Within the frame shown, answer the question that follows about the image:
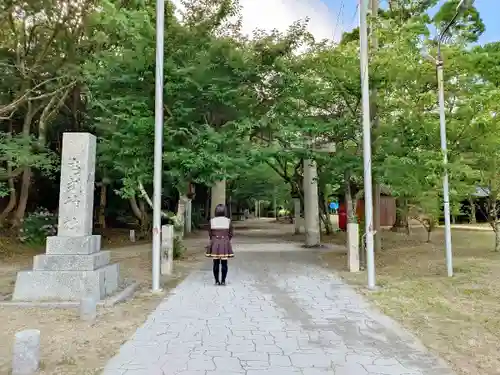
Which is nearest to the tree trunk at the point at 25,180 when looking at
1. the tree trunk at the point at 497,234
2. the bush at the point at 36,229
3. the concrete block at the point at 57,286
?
the bush at the point at 36,229

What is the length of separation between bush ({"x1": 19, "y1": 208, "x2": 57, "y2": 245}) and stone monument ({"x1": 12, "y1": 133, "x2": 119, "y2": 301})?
32.9 feet

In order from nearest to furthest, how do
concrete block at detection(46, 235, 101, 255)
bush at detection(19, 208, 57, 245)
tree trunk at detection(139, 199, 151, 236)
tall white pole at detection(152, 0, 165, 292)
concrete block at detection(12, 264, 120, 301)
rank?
concrete block at detection(12, 264, 120, 301)
concrete block at detection(46, 235, 101, 255)
tall white pole at detection(152, 0, 165, 292)
bush at detection(19, 208, 57, 245)
tree trunk at detection(139, 199, 151, 236)

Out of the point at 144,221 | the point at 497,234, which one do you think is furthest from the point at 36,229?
the point at 497,234

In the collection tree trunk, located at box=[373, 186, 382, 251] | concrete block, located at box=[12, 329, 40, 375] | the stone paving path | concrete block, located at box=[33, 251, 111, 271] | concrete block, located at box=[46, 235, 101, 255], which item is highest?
tree trunk, located at box=[373, 186, 382, 251]

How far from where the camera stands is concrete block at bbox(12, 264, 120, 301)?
725 centimetres

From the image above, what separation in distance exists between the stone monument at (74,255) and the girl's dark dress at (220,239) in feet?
6.59

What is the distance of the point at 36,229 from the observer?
17109mm

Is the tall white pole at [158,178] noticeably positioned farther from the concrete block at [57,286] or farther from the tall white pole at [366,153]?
the tall white pole at [366,153]

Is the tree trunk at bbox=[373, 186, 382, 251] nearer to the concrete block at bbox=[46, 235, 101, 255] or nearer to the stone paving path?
the stone paving path

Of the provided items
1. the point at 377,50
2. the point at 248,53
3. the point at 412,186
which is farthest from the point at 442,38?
the point at 248,53

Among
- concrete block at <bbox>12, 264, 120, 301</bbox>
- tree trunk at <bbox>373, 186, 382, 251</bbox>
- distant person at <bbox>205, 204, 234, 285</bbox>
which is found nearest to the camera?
concrete block at <bbox>12, 264, 120, 301</bbox>

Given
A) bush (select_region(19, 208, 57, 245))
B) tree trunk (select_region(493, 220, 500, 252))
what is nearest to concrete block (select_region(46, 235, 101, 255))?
bush (select_region(19, 208, 57, 245))

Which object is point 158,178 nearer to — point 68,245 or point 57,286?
point 68,245

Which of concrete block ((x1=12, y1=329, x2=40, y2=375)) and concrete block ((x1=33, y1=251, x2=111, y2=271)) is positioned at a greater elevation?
concrete block ((x1=33, y1=251, x2=111, y2=271))
